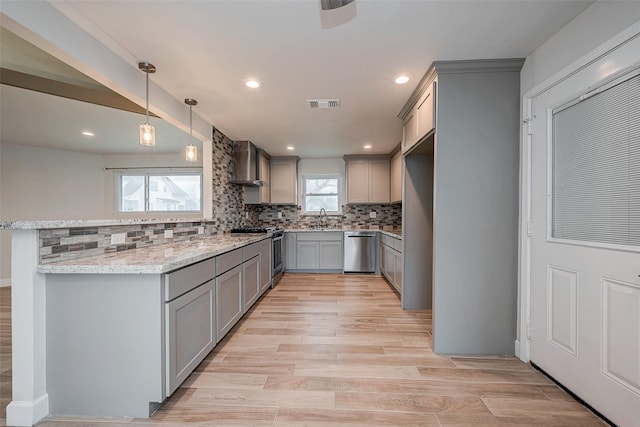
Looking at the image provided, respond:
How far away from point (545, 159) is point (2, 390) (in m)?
3.94

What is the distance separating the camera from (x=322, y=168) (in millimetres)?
5773

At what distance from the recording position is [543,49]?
1921 millimetres

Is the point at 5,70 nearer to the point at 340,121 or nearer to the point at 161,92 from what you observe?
the point at 161,92

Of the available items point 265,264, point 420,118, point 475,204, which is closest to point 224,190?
point 265,264

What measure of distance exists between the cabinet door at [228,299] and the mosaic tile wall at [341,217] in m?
3.08

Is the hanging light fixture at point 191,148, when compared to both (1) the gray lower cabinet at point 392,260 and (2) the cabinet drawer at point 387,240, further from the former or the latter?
(2) the cabinet drawer at point 387,240

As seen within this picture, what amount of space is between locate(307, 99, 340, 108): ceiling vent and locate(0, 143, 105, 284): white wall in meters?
5.06

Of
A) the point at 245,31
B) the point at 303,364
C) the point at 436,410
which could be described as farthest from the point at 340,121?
the point at 436,410

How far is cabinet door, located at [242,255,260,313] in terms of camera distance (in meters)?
2.88

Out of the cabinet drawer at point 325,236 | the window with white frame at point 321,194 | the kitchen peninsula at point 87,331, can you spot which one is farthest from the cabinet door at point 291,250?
the kitchen peninsula at point 87,331

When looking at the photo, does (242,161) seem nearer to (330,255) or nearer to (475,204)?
(330,255)

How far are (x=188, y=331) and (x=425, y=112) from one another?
258cm

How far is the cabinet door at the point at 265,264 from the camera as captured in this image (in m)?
3.60

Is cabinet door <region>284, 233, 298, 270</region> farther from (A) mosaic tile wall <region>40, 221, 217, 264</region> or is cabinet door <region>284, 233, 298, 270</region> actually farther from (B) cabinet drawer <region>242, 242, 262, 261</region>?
(A) mosaic tile wall <region>40, 221, 217, 264</region>
